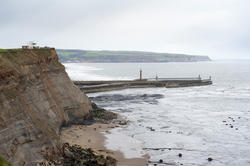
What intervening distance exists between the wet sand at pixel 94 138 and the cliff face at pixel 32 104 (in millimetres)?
1200

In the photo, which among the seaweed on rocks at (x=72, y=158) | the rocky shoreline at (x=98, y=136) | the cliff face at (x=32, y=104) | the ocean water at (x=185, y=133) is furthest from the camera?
the ocean water at (x=185, y=133)

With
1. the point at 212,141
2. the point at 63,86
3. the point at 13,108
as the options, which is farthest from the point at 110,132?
the point at 13,108

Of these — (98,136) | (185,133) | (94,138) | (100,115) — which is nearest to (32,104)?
(94,138)

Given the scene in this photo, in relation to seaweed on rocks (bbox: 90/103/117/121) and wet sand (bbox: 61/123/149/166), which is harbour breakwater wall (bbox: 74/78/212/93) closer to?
seaweed on rocks (bbox: 90/103/117/121)

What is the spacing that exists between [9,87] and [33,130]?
8.79 ft

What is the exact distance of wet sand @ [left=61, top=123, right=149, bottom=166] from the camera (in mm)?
21403

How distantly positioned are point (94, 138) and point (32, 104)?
7.28 metres

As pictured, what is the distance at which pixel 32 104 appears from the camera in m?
20.5

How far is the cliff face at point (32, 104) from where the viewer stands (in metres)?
15.4

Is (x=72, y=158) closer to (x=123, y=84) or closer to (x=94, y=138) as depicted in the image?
(x=94, y=138)

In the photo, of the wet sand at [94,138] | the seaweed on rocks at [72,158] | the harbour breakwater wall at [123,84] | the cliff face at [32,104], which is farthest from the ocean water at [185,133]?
the harbour breakwater wall at [123,84]

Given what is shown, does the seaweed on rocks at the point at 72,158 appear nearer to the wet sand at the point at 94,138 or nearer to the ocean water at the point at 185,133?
the wet sand at the point at 94,138

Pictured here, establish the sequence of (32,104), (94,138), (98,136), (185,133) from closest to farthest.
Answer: (32,104) < (94,138) < (98,136) < (185,133)

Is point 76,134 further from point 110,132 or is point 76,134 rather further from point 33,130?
point 33,130
